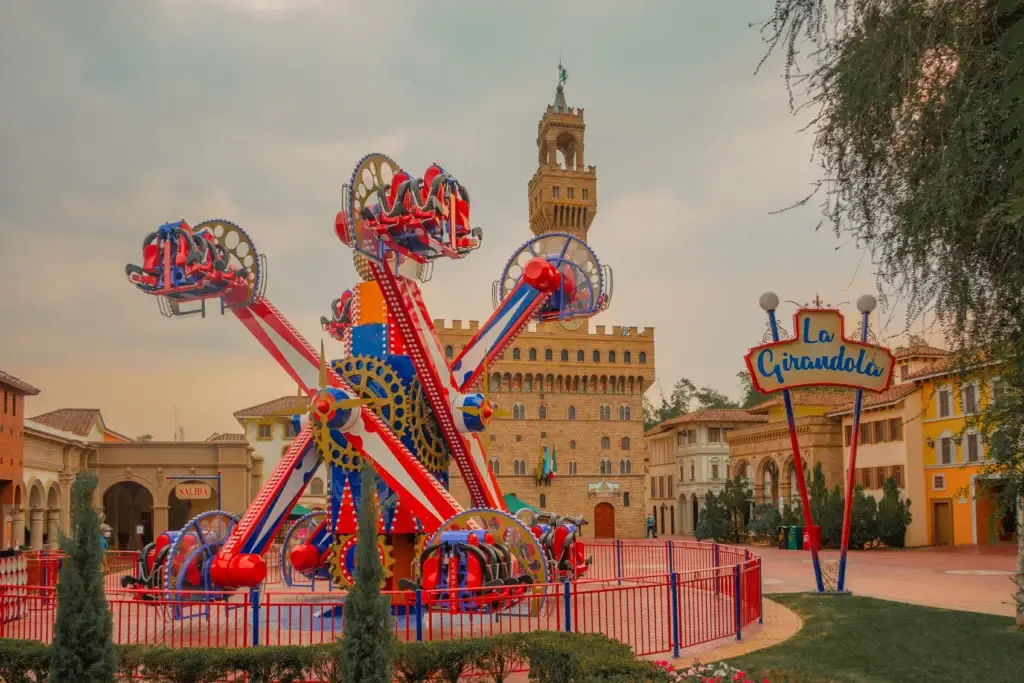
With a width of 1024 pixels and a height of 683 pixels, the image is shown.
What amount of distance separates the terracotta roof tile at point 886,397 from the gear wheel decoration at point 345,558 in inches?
1083

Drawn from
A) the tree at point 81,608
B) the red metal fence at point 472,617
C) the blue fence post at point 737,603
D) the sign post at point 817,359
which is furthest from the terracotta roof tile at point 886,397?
the tree at point 81,608

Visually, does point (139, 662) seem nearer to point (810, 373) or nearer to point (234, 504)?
point (810, 373)

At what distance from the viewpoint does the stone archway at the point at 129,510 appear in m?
44.7

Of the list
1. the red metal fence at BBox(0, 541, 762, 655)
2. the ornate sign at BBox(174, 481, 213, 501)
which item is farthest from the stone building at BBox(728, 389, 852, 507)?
the red metal fence at BBox(0, 541, 762, 655)

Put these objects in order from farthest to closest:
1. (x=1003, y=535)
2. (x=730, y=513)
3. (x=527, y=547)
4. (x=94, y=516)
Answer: (x=730, y=513) → (x=1003, y=535) → (x=527, y=547) → (x=94, y=516)

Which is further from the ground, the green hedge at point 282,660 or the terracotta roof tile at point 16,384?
the terracotta roof tile at point 16,384

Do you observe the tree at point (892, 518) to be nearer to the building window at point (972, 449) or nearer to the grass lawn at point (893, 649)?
the building window at point (972, 449)

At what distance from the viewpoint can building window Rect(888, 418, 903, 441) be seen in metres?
41.1

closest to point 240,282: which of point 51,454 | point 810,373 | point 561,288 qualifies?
point 561,288

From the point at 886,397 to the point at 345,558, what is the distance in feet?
104

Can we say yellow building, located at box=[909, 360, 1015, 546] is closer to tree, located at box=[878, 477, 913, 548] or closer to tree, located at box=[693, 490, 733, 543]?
tree, located at box=[878, 477, 913, 548]

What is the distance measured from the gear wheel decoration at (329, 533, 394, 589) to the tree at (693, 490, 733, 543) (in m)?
28.9

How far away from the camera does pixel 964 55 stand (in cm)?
724

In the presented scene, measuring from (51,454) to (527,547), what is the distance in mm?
25130
